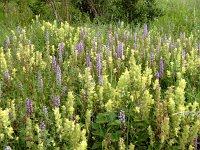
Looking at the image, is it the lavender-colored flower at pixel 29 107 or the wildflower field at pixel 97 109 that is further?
the lavender-colored flower at pixel 29 107

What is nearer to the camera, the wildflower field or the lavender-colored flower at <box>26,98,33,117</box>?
the wildflower field

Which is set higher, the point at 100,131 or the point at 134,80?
the point at 134,80

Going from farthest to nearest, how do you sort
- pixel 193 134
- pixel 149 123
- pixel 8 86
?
pixel 8 86
pixel 149 123
pixel 193 134

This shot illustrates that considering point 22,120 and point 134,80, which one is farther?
point 134,80

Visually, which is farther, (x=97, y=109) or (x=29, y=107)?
(x=97, y=109)

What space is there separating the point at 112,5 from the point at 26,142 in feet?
25.0

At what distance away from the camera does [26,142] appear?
237cm

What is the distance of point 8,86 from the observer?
3184mm

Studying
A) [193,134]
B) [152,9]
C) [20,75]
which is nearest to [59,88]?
→ [20,75]

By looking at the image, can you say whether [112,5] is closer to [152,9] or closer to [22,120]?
[152,9]

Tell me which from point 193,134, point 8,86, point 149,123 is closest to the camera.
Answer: point 193,134

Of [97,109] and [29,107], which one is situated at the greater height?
[29,107]

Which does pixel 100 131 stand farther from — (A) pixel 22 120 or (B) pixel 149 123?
(A) pixel 22 120

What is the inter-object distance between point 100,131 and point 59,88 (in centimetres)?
64
